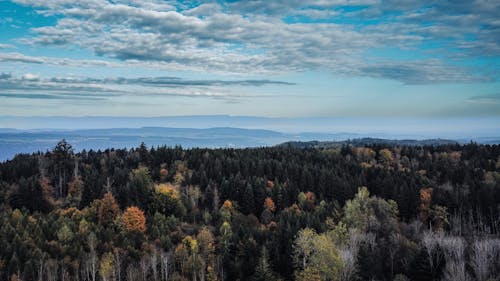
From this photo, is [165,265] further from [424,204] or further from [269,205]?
[424,204]

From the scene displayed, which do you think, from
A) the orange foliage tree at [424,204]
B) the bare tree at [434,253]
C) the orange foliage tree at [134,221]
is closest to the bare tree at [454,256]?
the bare tree at [434,253]

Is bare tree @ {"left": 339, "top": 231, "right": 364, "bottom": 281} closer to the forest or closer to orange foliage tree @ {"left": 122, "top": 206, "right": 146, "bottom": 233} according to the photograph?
the forest

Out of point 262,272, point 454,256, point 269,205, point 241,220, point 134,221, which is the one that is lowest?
point 262,272

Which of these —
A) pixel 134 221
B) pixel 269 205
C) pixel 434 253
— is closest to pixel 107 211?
pixel 134 221

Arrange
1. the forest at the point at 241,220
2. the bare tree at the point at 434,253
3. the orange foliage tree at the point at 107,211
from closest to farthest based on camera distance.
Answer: the bare tree at the point at 434,253
the forest at the point at 241,220
the orange foliage tree at the point at 107,211

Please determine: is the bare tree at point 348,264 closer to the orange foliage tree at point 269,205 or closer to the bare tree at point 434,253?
the bare tree at point 434,253

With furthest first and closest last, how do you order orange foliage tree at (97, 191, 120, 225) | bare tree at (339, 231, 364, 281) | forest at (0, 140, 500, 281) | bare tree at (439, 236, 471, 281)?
orange foliage tree at (97, 191, 120, 225)
forest at (0, 140, 500, 281)
bare tree at (339, 231, 364, 281)
bare tree at (439, 236, 471, 281)

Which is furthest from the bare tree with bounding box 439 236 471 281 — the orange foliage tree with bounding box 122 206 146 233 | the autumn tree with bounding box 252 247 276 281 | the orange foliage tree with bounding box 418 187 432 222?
the orange foliage tree with bounding box 122 206 146 233
